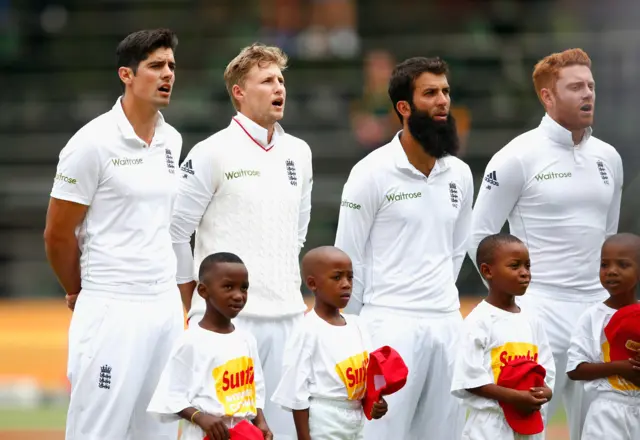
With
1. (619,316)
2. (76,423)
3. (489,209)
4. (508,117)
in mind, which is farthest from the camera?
(508,117)

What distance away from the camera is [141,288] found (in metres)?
6.09

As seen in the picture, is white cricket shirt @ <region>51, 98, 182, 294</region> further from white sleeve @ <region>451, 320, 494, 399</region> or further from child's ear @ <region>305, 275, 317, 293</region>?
white sleeve @ <region>451, 320, 494, 399</region>

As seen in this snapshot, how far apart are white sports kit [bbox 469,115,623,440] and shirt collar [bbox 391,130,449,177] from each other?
Result: 0.32m

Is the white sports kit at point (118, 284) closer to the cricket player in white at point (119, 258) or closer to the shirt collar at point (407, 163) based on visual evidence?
the cricket player in white at point (119, 258)

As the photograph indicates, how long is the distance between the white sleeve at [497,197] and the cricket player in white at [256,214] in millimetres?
999

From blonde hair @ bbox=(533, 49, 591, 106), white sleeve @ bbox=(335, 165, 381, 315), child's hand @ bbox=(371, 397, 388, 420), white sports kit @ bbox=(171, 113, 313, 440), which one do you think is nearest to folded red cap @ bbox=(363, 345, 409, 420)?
child's hand @ bbox=(371, 397, 388, 420)

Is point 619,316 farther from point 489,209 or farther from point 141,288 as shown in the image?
point 141,288

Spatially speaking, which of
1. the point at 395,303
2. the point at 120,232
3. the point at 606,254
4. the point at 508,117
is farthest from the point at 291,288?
the point at 508,117

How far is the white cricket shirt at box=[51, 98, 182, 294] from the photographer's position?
19.7ft

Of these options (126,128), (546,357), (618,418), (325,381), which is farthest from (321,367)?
(618,418)

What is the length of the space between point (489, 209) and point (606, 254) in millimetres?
787

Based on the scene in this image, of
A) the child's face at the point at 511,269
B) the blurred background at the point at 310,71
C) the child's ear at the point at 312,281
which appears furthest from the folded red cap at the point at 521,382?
the blurred background at the point at 310,71

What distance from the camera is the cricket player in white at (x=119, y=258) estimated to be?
598 centimetres

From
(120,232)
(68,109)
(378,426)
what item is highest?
(68,109)
